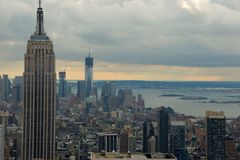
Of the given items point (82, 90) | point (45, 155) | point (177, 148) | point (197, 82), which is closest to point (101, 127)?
point (82, 90)

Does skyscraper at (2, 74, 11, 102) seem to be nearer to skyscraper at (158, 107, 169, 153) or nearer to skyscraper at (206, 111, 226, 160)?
skyscraper at (158, 107, 169, 153)

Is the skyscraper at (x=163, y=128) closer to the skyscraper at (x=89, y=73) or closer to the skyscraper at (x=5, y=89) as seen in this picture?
the skyscraper at (x=89, y=73)

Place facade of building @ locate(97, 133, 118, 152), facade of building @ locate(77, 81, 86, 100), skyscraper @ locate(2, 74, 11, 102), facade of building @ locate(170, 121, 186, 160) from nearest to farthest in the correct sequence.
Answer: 1. facade of building @ locate(97, 133, 118, 152)
2. facade of building @ locate(170, 121, 186, 160)
3. skyscraper @ locate(2, 74, 11, 102)
4. facade of building @ locate(77, 81, 86, 100)

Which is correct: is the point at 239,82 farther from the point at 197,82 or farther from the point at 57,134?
the point at 57,134

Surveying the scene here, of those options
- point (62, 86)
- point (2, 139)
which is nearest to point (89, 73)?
point (62, 86)

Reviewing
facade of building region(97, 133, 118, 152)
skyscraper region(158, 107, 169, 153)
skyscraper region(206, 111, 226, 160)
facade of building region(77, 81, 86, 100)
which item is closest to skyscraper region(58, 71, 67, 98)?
facade of building region(77, 81, 86, 100)
